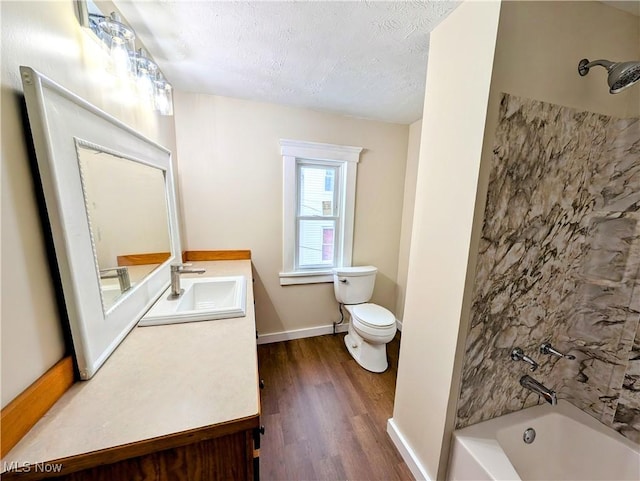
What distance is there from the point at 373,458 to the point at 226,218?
6.45 feet

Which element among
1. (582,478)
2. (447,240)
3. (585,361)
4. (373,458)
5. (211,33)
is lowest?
(373,458)

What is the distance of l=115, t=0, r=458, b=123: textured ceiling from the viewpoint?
1.03m

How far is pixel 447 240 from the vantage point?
1.05 meters

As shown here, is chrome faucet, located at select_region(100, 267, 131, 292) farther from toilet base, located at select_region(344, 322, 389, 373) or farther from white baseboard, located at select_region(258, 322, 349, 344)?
toilet base, located at select_region(344, 322, 389, 373)

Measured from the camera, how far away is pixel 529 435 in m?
1.19

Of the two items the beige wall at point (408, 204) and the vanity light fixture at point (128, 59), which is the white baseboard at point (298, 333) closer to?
the beige wall at point (408, 204)

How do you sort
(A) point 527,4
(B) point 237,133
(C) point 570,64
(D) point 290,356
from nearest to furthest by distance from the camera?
(A) point 527,4
(C) point 570,64
(B) point 237,133
(D) point 290,356

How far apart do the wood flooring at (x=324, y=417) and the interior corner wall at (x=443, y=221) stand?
9.7 inches

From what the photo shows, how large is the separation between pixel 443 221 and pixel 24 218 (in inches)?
55.3

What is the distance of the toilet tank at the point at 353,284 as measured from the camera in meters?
2.28

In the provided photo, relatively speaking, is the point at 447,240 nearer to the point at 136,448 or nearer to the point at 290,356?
the point at 136,448

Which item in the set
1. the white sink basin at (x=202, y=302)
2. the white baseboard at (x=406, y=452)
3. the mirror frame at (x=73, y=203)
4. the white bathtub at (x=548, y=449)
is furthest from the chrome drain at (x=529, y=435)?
the mirror frame at (x=73, y=203)

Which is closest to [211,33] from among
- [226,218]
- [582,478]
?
[226,218]

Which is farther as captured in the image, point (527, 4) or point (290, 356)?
point (290, 356)
